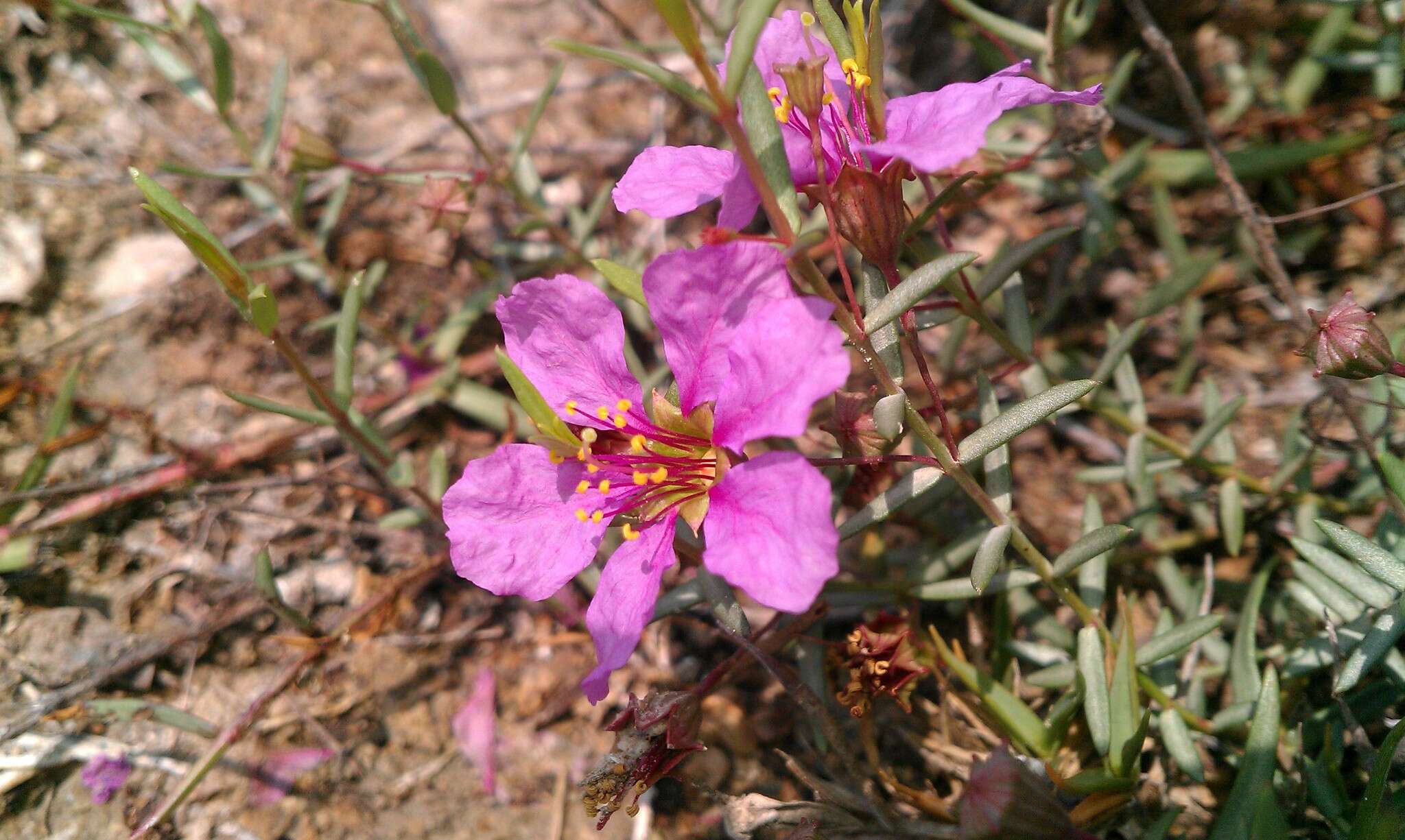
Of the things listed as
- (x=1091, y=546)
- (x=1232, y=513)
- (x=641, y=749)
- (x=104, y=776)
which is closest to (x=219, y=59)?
(x=104, y=776)

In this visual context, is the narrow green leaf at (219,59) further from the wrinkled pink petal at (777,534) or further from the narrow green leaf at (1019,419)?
the narrow green leaf at (1019,419)

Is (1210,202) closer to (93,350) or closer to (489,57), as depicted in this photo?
(489,57)

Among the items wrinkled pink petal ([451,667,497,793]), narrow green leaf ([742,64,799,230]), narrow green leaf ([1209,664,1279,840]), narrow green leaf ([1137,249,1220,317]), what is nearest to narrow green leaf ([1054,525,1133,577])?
narrow green leaf ([1209,664,1279,840])

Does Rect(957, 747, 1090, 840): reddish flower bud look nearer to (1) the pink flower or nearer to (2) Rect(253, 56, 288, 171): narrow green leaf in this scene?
(1) the pink flower

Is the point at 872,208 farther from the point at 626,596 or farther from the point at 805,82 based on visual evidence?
the point at 626,596

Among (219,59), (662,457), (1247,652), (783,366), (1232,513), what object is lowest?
(1247,652)

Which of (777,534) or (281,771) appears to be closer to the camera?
(777,534)

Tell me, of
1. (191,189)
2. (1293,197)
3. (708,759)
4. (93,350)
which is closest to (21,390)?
(93,350)

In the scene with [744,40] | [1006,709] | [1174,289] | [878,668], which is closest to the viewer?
[744,40]
